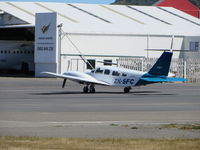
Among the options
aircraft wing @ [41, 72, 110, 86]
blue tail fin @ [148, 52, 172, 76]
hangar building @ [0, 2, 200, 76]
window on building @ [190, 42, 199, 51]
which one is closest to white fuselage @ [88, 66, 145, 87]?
aircraft wing @ [41, 72, 110, 86]

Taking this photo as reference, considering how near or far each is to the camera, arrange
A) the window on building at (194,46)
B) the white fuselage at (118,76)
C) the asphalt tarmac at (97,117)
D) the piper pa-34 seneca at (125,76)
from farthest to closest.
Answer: the window on building at (194,46), the white fuselage at (118,76), the piper pa-34 seneca at (125,76), the asphalt tarmac at (97,117)

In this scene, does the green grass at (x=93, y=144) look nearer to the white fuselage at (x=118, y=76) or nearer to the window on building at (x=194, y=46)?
the white fuselage at (x=118, y=76)

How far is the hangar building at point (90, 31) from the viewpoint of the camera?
65750 millimetres

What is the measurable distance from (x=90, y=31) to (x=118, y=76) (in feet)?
90.3

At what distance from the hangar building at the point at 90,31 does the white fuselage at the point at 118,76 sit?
2334 cm

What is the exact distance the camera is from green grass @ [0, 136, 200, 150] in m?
15.0

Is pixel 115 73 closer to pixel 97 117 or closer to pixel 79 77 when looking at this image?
pixel 79 77

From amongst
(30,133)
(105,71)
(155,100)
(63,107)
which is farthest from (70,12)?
(30,133)

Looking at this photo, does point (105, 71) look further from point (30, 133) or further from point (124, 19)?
point (124, 19)

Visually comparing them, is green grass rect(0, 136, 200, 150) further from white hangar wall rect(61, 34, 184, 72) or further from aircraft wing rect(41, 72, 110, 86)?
white hangar wall rect(61, 34, 184, 72)

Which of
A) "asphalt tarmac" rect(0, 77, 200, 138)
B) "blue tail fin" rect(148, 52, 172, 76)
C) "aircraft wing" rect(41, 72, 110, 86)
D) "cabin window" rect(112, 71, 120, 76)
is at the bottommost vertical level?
"asphalt tarmac" rect(0, 77, 200, 138)

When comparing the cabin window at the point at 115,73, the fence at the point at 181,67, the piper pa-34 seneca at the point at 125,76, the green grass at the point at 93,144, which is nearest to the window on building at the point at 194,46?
the fence at the point at 181,67

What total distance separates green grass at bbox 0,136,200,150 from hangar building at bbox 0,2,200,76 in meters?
48.2

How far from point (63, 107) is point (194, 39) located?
4435cm
